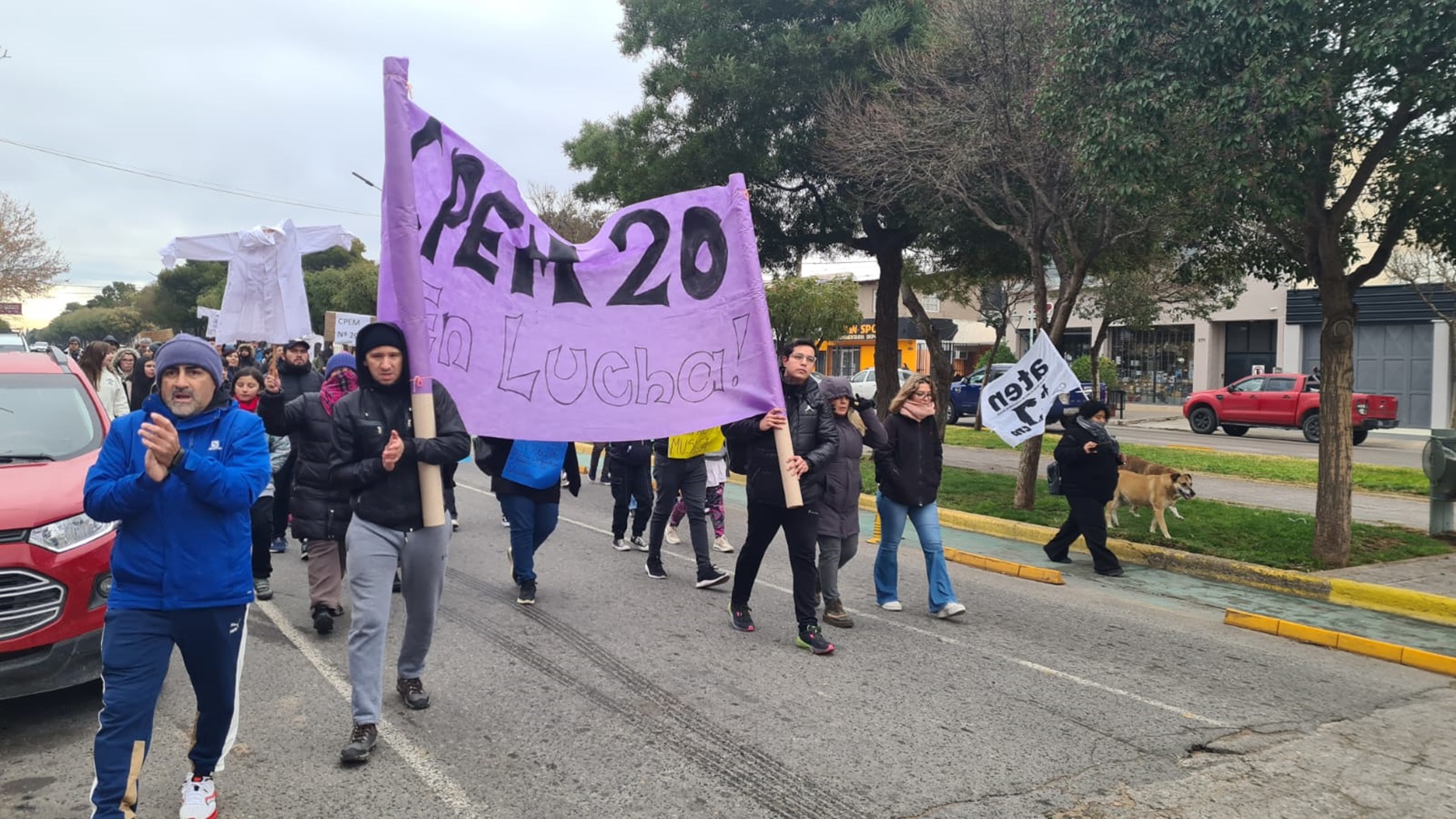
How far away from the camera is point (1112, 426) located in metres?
29.0

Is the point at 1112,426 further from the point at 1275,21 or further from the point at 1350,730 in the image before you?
the point at 1350,730

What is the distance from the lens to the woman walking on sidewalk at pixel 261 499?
670 cm

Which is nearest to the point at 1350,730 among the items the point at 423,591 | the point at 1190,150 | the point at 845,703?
the point at 845,703

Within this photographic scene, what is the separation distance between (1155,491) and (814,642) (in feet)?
19.4

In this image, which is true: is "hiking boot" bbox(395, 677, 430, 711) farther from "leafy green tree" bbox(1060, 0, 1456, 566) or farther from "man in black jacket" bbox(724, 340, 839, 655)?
"leafy green tree" bbox(1060, 0, 1456, 566)

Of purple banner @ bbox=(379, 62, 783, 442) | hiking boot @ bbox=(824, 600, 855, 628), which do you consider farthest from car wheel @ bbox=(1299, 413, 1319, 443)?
purple banner @ bbox=(379, 62, 783, 442)

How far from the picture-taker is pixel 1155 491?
33.7 ft

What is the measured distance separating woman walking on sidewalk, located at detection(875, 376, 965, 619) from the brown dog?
3703 millimetres

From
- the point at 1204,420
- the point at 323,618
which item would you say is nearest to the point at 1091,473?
the point at 323,618

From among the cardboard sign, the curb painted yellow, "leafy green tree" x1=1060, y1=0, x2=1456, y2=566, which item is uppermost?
"leafy green tree" x1=1060, y1=0, x2=1456, y2=566

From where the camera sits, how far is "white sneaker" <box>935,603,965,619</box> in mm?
6941

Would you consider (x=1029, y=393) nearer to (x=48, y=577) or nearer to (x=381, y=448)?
(x=381, y=448)

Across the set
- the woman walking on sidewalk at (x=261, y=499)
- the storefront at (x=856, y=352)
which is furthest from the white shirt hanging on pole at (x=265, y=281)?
the storefront at (x=856, y=352)

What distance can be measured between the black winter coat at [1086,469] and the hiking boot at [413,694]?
5895mm
